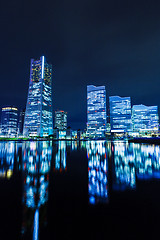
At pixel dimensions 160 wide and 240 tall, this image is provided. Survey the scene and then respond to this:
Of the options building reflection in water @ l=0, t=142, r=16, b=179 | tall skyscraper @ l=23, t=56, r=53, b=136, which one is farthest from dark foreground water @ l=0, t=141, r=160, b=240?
tall skyscraper @ l=23, t=56, r=53, b=136

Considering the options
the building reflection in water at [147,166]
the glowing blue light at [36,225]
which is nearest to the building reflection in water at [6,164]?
the glowing blue light at [36,225]

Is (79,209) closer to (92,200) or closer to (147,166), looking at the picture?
(92,200)

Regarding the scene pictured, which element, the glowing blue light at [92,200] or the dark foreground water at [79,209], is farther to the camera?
the glowing blue light at [92,200]

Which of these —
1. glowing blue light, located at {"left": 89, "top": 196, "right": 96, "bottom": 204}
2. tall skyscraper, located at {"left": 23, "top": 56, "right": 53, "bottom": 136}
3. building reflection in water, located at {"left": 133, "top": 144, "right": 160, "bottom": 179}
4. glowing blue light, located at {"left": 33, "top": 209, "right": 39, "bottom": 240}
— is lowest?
building reflection in water, located at {"left": 133, "top": 144, "right": 160, "bottom": 179}

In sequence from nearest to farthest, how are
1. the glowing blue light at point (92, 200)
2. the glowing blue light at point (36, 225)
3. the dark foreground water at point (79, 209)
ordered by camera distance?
1. the glowing blue light at point (36, 225)
2. the dark foreground water at point (79, 209)
3. the glowing blue light at point (92, 200)

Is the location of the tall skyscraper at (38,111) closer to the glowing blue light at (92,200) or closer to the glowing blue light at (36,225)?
the glowing blue light at (92,200)

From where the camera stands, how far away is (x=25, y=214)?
575 cm

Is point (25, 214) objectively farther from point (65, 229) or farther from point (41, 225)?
point (65, 229)

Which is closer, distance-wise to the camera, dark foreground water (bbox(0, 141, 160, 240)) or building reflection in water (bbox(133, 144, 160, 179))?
dark foreground water (bbox(0, 141, 160, 240))

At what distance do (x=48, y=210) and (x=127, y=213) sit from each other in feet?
11.4

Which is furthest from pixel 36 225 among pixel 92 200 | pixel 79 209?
pixel 92 200

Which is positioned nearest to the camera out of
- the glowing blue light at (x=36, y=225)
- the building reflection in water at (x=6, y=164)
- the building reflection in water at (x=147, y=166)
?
the glowing blue light at (x=36, y=225)

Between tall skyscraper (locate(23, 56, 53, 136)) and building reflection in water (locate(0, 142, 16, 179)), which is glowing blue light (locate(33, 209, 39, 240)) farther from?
tall skyscraper (locate(23, 56, 53, 136))

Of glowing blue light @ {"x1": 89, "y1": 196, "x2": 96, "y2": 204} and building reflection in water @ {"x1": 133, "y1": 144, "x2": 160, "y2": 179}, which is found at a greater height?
glowing blue light @ {"x1": 89, "y1": 196, "x2": 96, "y2": 204}
